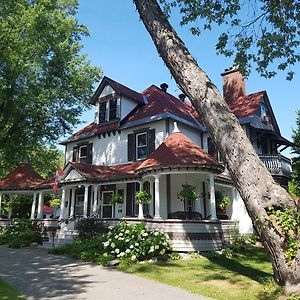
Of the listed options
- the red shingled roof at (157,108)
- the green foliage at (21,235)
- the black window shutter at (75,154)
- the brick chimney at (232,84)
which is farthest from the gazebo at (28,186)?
the brick chimney at (232,84)

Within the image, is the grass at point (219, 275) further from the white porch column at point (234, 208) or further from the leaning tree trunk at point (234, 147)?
the white porch column at point (234, 208)

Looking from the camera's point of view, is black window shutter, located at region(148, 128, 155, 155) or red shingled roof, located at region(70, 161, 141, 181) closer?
red shingled roof, located at region(70, 161, 141, 181)

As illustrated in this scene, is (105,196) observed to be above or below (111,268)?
above

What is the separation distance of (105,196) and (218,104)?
14.2m

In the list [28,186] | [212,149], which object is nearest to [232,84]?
[212,149]

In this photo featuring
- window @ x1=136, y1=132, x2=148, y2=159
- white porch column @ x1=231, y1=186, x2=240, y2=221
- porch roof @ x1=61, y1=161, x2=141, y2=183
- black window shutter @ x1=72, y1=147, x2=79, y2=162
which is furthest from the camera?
black window shutter @ x1=72, y1=147, x2=79, y2=162

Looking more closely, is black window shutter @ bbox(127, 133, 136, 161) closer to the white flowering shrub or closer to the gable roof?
the gable roof

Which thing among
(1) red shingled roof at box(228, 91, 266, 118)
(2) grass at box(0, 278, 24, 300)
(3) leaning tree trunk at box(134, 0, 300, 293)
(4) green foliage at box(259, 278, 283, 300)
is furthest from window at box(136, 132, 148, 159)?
(4) green foliage at box(259, 278, 283, 300)

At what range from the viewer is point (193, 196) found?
15.1m

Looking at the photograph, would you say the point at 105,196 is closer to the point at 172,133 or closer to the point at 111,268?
the point at 172,133

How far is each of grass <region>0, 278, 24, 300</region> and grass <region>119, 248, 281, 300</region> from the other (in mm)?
3847

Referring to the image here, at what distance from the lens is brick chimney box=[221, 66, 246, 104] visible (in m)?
25.1

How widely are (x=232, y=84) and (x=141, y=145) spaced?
10.2m

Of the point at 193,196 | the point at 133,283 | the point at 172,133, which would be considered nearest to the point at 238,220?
the point at 193,196
